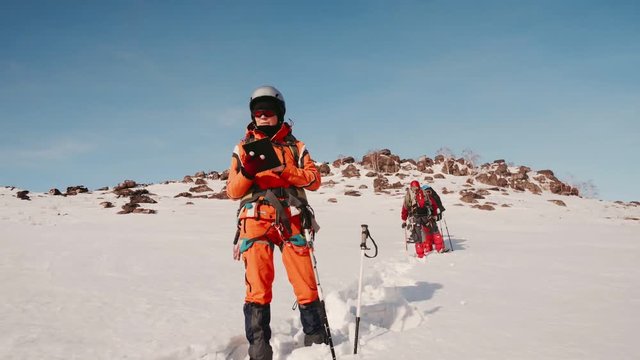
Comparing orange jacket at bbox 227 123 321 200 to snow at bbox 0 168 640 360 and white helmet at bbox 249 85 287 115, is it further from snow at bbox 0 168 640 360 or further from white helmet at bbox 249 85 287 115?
Answer: snow at bbox 0 168 640 360

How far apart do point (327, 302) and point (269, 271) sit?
50.6 inches

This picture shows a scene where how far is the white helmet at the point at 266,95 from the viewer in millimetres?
4047

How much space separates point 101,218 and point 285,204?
15527 millimetres

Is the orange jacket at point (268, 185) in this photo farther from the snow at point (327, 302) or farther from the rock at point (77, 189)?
the rock at point (77, 189)

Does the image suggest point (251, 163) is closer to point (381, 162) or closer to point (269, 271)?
point (269, 271)

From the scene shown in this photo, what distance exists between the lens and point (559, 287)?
21.5ft

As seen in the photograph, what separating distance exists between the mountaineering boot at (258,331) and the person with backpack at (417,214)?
27.5 feet

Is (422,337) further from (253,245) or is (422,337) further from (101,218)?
(101,218)

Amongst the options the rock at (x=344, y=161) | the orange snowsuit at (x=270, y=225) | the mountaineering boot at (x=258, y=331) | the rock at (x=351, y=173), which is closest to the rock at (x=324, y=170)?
the rock at (x=351, y=173)

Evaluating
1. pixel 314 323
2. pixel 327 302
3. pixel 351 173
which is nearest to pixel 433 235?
pixel 327 302

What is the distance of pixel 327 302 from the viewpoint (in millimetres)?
4715

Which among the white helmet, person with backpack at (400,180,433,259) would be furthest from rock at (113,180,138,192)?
the white helmet

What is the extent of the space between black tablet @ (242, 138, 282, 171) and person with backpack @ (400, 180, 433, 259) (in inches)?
332

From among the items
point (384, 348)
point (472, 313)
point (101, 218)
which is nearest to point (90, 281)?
point (384, 348)
